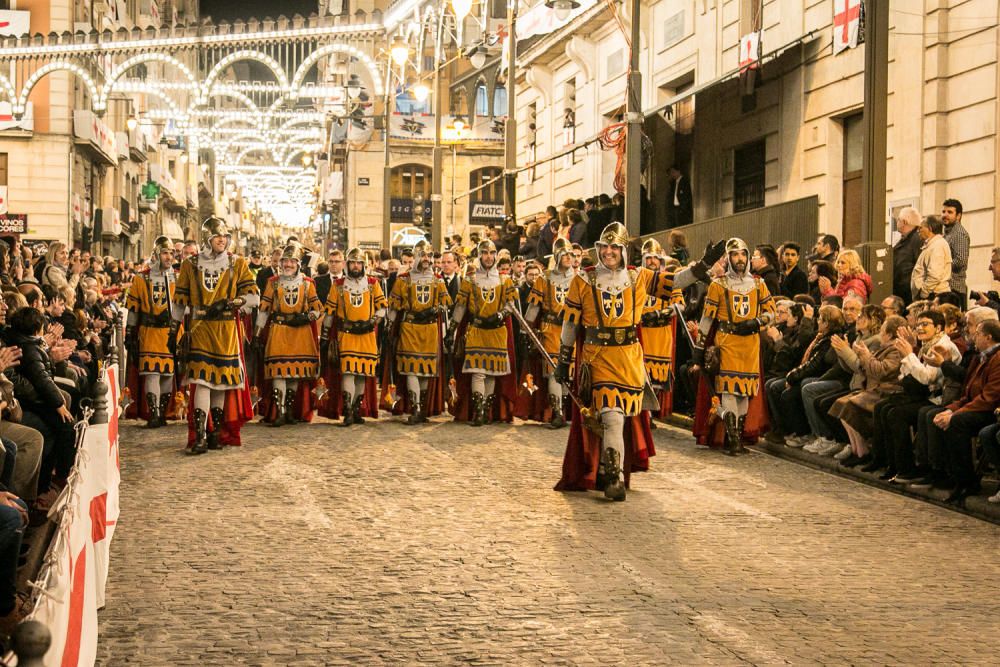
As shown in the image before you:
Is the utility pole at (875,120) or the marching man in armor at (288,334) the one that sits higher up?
the utility pole at (875,120)

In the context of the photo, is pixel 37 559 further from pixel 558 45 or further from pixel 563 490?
pixel 558 45

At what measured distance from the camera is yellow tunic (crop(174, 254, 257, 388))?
43.0ft

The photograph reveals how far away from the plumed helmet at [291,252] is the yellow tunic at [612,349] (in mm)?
5683

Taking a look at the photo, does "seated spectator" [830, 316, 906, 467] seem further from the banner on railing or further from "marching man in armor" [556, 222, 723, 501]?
the banner on railing

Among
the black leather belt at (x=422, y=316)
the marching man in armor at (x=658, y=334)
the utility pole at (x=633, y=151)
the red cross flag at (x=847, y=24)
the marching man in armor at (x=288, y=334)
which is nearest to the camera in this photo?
the marching man in armor at (x=658, y=334)

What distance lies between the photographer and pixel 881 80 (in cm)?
1297

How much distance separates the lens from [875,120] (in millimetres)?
13016

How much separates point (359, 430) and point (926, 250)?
6445 millimetres

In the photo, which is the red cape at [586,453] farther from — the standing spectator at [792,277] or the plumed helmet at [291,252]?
the plumed helmet at [291,252]

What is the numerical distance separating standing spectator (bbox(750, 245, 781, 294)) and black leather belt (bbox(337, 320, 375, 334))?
4.53 metres

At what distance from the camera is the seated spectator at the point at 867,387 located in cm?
1172

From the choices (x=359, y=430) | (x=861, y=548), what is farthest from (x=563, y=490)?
(x=359, y=430)

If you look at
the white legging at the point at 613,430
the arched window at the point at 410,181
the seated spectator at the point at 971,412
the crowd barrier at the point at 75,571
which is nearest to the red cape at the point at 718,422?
the seated spectator at the point at 971,412

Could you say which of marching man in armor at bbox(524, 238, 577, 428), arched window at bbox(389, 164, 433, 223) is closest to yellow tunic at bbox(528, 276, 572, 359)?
marching man in armor at bbox(524, 238, 577, 428)
